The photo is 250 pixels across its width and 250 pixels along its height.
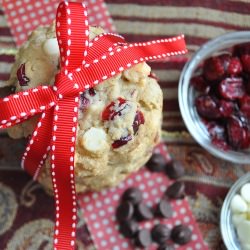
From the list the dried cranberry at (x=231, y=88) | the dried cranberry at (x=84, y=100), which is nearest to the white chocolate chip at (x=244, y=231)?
the dried cranberry at (x=231, y=88)

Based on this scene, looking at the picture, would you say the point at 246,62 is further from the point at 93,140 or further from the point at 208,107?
the point at 93,140

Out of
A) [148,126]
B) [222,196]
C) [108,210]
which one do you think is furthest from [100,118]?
[222,196]

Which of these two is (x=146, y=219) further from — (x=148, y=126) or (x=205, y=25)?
(x=205, y=25)

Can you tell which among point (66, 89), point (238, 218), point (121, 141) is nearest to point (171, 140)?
point (238, 218)

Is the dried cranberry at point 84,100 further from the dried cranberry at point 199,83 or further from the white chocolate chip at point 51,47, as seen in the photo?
the dried cranberry at point 199,83

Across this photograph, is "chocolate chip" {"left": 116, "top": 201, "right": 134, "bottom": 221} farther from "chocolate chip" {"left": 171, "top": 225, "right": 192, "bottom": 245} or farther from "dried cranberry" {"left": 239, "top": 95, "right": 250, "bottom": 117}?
"dried cranberry" {"left": 239, "top": 95, "right": 250, "bottom": 117}

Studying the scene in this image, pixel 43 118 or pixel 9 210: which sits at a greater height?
pixel 43 118
